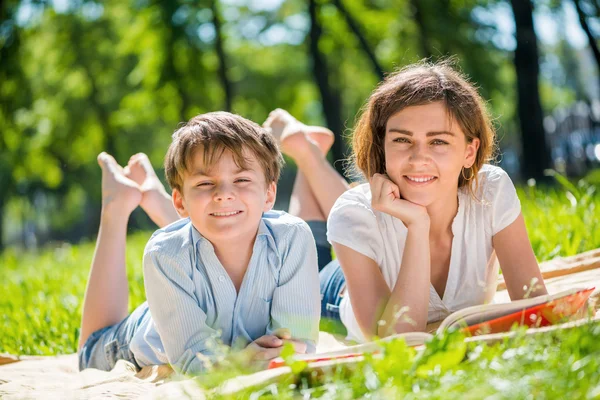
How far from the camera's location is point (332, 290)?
3576 millimetres

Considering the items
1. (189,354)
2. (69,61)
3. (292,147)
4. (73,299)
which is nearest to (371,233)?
(189,354)

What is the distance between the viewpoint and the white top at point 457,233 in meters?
2.88

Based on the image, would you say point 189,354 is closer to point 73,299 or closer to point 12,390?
point 12,390

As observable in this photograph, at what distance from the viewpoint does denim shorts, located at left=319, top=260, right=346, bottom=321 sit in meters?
3.51

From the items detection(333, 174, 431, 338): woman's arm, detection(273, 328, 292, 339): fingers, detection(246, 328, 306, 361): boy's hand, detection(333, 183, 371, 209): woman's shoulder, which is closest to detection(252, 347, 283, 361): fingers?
detection(246, 328, 306, 361): boy's hand

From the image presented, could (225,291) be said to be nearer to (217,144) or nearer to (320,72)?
(217,144)

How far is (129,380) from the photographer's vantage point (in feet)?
8.57

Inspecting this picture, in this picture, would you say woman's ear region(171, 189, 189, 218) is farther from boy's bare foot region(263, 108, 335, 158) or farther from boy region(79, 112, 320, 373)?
boy's bare foot region(263, 108, 335, 158)

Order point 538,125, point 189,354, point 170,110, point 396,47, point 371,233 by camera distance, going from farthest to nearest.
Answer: point 170,110
point 396,47
point 538,125
point 371,233
point 189,354

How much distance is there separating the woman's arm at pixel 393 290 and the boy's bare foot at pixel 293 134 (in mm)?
1464

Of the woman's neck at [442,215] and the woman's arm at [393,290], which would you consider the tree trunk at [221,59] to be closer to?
the woman's neck at [442,215]

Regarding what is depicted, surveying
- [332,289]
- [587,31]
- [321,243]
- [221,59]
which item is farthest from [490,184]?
[221,59]

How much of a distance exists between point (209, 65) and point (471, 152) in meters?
14.1

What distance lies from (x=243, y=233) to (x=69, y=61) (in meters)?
16.1
